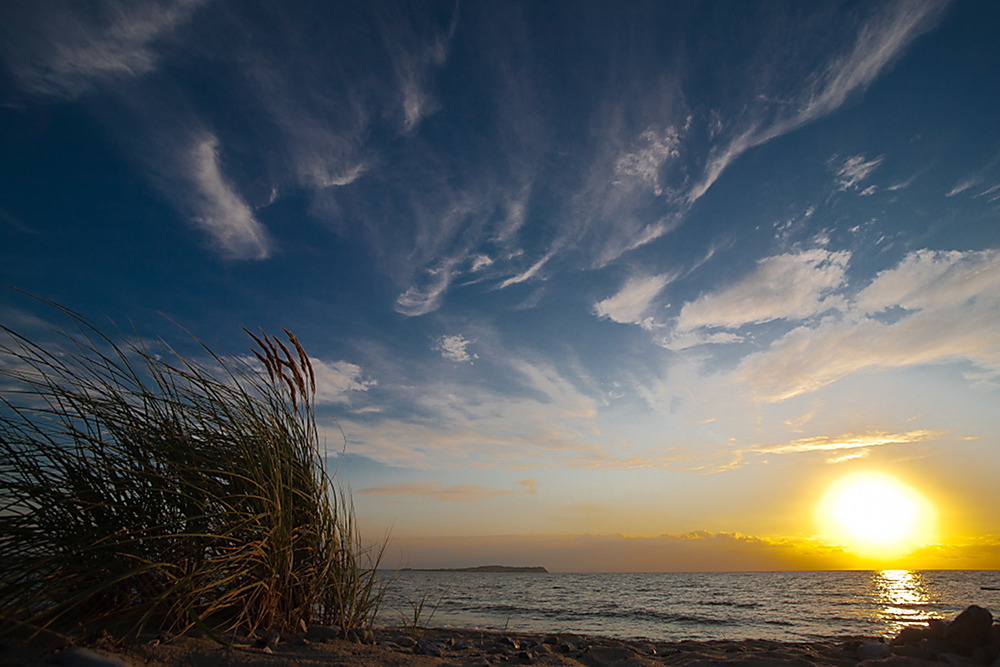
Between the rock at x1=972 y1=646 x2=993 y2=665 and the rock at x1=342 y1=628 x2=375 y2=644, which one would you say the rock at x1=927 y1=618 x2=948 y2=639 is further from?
the rock at x1=342 y1=628 x2=375 y2=644

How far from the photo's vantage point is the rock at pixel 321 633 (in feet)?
11.0

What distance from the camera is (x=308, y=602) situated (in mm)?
3629

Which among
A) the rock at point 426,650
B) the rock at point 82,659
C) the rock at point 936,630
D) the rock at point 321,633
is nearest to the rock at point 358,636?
the rock at point 321,633

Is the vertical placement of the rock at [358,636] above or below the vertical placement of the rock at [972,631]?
above

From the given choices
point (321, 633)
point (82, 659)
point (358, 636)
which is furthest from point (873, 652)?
point (82, 659)

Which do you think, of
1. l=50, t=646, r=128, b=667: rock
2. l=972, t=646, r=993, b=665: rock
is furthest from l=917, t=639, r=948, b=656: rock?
l=50, t=646, r=128, b=667: rock

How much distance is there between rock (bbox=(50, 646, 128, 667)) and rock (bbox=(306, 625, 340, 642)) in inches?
54.2

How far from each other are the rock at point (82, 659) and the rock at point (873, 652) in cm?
786

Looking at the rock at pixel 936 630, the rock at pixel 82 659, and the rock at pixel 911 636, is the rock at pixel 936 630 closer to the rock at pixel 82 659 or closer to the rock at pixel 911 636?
the rock at pixel 911 636

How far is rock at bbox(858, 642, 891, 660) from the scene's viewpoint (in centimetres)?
574

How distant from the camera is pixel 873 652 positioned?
584cm

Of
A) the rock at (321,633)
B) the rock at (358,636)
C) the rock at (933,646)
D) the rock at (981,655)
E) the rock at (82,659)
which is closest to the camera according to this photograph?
the rock at (82,659)

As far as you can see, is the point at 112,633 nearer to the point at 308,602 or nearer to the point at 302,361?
the point at 308,602

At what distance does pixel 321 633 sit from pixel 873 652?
6.96 m
